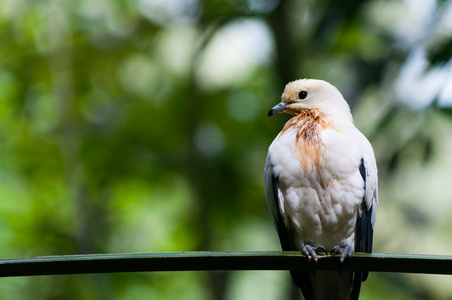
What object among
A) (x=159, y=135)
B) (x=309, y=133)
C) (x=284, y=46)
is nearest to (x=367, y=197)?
(x=309, y=133)

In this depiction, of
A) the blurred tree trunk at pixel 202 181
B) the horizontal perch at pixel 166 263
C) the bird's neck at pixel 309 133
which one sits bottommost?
the blurred tree trunk at pixel 202 181

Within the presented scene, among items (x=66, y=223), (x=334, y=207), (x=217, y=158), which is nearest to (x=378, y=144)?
(x=217, y=158)

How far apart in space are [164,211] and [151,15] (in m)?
2.27

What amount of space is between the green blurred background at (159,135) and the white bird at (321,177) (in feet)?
6.96

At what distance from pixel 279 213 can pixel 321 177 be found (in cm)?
33

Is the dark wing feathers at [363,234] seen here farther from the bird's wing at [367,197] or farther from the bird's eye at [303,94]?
the bird's eye at [303,94]

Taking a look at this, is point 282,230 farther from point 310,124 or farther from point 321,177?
point 310,124

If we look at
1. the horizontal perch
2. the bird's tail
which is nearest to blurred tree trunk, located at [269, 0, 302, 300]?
the bird's tail

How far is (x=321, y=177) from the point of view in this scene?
2.56 m

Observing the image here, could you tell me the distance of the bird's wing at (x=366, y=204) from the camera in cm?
264

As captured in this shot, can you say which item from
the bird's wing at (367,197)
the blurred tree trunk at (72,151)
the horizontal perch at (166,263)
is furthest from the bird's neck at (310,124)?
the blurred tree trunk at (72,151)

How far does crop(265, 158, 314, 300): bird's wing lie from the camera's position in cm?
269

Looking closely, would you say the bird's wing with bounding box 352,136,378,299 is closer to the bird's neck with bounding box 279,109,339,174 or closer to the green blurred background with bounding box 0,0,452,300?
the bird's neck with bounding box 279,109,339,174

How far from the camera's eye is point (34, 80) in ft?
19.7
